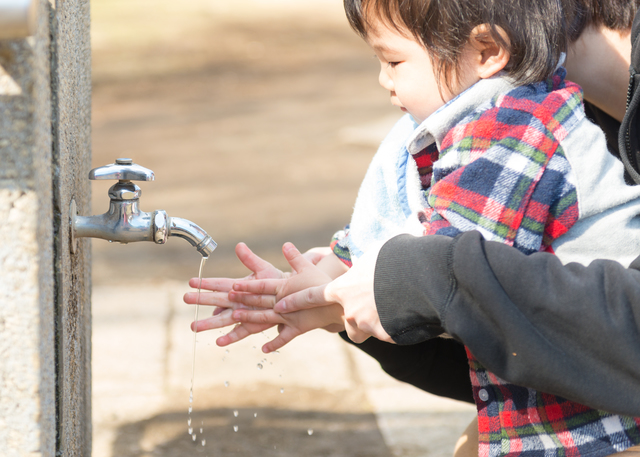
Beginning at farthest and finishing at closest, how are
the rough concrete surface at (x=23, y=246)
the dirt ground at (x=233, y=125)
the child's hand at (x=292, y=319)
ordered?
the dirt ground at (x=233, y=125) < the child's hand at (x=292, y=319) < the rough concrete surface at (x=23, y=246)

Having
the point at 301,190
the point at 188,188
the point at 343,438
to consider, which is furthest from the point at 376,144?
the point at 343,438

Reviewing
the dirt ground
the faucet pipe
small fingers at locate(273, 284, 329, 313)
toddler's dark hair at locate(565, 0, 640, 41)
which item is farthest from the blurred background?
toddler's dark hair at locate(565, 0, 640, 41)

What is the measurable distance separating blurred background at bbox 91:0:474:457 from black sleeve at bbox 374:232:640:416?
1.02 m

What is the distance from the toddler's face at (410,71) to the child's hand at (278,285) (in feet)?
1.18

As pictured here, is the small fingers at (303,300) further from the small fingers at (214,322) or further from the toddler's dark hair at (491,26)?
the toddler's dark hair at (491,26)

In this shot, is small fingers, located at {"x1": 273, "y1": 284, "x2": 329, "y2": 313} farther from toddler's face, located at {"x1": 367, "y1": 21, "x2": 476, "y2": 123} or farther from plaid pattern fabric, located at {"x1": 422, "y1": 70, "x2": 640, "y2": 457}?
toddler's face, located at {"x1": 367, "y1": 21, "x2": 476, "y2": 123}

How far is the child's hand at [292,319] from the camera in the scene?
4.39ft

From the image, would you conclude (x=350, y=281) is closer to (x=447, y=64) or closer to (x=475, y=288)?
(x=475, y=288)

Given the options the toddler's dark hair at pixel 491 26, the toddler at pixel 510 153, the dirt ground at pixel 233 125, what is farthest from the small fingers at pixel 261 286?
the dirt ground at pixel 233 125

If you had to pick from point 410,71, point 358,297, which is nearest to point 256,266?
point 358,297

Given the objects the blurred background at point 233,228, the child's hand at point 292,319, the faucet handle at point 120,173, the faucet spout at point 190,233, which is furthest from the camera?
the blurred background at point 233,228

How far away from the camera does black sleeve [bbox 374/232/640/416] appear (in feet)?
3.20

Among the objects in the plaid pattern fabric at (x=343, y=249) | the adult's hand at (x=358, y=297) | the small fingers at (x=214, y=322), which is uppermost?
the adult's hand at (x=358, y=297)

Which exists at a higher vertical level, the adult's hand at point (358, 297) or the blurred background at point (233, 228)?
the adult's hand at point (358, 297)
